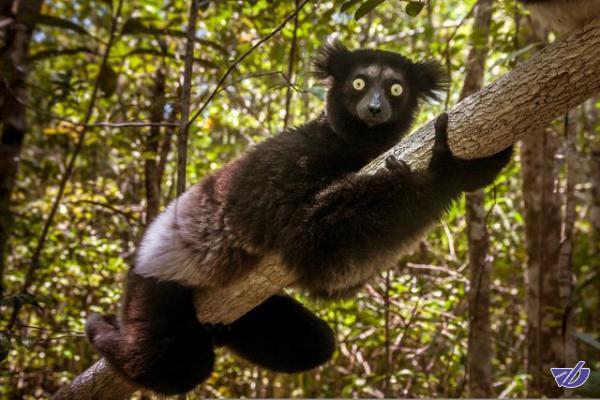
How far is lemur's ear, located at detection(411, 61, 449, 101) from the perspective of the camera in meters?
3.19

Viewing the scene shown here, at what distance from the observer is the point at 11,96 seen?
3.50 meters

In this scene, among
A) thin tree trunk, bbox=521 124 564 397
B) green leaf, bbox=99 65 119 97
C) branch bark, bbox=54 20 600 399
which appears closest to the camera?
branch bark, bbox=54 20 600 399

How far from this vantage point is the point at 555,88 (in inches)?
70.5

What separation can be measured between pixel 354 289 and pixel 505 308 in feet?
14.1

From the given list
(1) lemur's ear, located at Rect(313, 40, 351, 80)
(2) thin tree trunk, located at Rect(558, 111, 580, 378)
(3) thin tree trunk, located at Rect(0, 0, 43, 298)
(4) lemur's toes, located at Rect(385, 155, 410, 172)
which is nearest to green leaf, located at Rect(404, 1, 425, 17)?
(4) lemur's toes, located at Rect(385, 155, 410, 172)

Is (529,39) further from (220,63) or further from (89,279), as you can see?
(89,279)

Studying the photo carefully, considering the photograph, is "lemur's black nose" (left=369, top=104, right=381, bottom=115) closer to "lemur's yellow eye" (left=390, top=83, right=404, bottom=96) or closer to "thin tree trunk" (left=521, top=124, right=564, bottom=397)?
"lemur's yellow eye" (left=390, top=83, right=404, bottom=96)

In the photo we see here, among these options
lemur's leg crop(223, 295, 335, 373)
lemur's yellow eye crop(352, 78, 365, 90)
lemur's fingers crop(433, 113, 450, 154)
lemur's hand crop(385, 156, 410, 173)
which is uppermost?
lemur's yellow eye crop(352, 78, 365, 90)

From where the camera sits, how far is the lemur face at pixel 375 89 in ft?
9.25

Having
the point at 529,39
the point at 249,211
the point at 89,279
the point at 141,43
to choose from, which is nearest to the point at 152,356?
the point at 249,211

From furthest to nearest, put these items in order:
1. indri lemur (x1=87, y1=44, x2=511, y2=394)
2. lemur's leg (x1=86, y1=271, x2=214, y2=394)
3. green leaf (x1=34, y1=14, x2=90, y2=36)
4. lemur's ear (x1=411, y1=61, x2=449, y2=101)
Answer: green leaf (x1=34, y1=14, x2=90, y2=36) < lemur's ear (x1=411, y1=61, x2=449, y2=101) < lemur's leg (x1=86, y1=271, x2=214, y2=394) < indri lemur (x1=87, y1=44, x2=511, y2=394)

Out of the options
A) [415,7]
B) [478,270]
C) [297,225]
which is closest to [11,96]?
[297,225]

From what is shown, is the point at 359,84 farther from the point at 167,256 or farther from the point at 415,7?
the point at 167,256

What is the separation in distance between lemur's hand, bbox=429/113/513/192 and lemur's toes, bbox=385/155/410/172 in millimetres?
102
